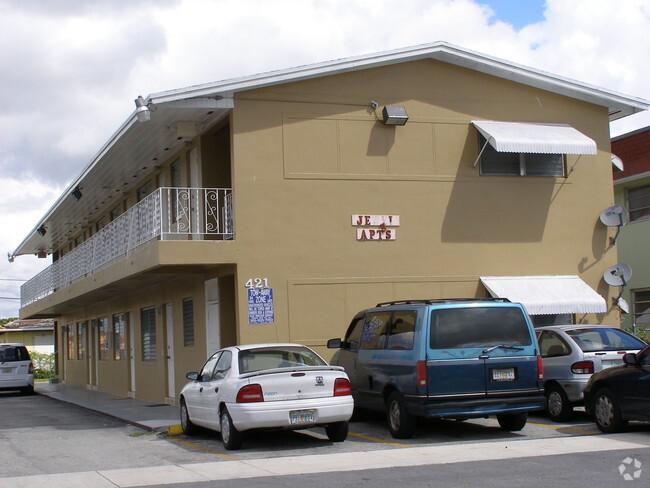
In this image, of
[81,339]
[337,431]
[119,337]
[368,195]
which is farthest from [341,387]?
[81,339]

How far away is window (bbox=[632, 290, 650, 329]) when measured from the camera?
69.1 ft

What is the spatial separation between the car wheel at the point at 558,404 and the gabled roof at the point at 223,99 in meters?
7.10

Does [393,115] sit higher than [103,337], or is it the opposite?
[393,115]

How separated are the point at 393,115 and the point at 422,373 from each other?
6.78 metres

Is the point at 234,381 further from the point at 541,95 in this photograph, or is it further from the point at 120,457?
the point at 541,95

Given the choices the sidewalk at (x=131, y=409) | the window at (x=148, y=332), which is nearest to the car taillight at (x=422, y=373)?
the sidewalk at (x=131, y=409)

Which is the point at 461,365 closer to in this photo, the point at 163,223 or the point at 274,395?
the point at 274,395

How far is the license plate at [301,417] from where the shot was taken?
10805 millimetres

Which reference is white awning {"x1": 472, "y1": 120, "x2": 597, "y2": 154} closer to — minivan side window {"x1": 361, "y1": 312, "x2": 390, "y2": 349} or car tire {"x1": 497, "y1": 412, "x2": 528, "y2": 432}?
minivan side window {"x1": 361, "y1": 312, "x2": 390, "y2": 349}

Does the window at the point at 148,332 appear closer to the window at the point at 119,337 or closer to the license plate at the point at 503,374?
the window at the point at 119,337

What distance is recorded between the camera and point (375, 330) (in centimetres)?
1277

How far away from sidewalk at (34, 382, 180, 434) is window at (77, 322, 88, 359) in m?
4.69

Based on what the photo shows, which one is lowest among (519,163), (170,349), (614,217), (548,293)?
(170,349)

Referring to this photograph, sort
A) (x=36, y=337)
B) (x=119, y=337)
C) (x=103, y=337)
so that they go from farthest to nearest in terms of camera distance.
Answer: (x=36, y=337) → (x=103, y=337) → (x=119, y=337)
